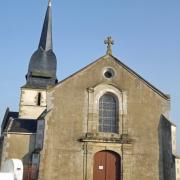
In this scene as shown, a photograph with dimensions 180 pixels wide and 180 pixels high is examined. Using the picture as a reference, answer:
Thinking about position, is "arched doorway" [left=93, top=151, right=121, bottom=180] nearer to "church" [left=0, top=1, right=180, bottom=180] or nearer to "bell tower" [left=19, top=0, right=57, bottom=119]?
"church" [left=0, top=1, right=180, bottom=180]

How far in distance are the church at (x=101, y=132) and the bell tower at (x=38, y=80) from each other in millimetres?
10799

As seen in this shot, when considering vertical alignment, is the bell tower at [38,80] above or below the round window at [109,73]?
above

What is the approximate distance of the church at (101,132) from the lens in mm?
16969

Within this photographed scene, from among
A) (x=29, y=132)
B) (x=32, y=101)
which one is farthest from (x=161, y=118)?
(x=32, y=101)

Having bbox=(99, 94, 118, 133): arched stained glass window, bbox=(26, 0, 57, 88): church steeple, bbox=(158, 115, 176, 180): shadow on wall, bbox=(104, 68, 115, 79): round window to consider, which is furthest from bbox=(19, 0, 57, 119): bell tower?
bbox=(158, 115, 176, 180): shadow on wall

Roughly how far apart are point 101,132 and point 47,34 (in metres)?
18.9

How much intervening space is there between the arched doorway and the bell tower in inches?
526

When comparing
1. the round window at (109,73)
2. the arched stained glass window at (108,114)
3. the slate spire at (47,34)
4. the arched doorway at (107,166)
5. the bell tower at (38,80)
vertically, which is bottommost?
the arched doorway at (107,166)

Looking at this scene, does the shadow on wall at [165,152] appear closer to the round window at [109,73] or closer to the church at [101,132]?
the church at [101,132]

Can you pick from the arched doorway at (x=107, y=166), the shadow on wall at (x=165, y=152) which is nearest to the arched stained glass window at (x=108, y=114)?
the arched doorway at (x=107, y=166)

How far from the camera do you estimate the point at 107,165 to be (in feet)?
57.8

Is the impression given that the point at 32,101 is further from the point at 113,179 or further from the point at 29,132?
the point at 113,179

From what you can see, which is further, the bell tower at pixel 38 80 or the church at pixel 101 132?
the bell tower at pixel 38 80

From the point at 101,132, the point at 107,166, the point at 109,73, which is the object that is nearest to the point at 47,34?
the point at 109,73
